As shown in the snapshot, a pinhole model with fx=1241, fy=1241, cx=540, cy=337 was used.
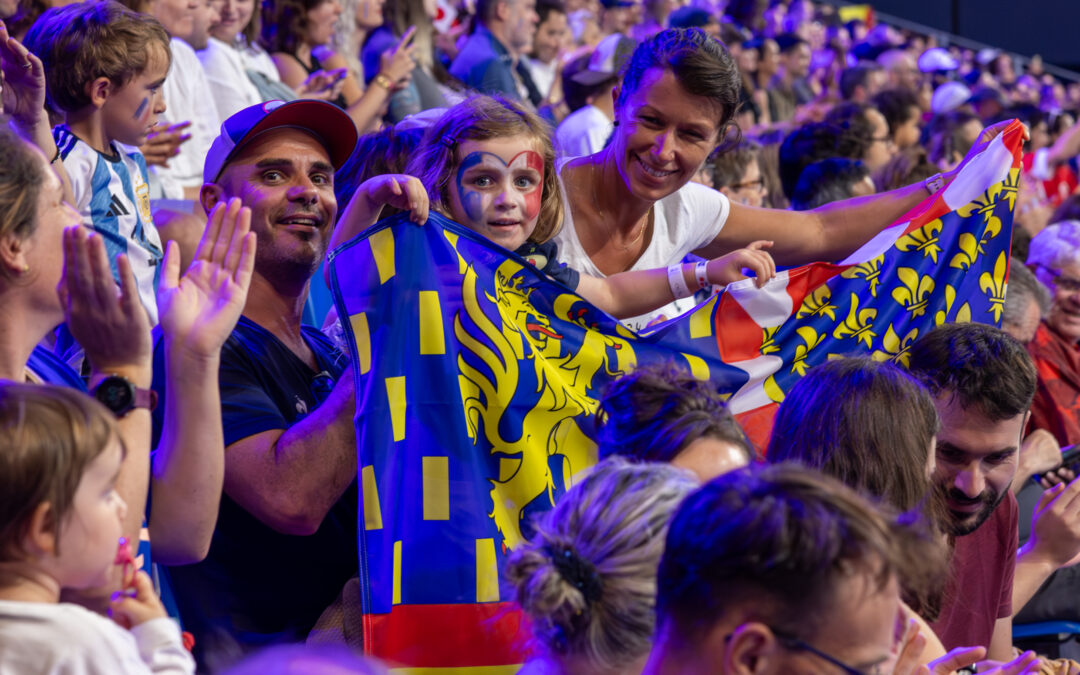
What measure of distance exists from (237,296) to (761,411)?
1.43 meters

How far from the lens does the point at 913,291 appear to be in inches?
130

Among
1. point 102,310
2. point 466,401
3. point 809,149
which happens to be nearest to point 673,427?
point 466,401

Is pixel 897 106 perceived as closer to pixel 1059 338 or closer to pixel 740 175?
pixel 740 175

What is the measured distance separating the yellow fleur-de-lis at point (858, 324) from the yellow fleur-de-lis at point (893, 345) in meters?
0.04

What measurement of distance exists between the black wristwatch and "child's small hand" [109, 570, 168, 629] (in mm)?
294

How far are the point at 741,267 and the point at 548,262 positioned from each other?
0.49m

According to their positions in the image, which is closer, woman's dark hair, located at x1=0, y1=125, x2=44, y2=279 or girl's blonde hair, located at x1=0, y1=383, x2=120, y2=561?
girl's blonde hair, located at x1=0, y1=383, x2=120, y2=561

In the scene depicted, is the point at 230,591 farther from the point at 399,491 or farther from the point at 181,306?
the point at 181,306

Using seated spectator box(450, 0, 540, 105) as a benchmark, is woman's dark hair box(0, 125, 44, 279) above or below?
above

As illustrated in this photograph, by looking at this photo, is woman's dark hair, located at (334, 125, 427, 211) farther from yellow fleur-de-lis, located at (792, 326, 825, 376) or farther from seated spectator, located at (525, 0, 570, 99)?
seated spectator, located at (525, 0, 570, 99)

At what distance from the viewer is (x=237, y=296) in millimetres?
2125

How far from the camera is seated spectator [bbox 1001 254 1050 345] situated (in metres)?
4.21

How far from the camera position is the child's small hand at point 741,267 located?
307 centimetres

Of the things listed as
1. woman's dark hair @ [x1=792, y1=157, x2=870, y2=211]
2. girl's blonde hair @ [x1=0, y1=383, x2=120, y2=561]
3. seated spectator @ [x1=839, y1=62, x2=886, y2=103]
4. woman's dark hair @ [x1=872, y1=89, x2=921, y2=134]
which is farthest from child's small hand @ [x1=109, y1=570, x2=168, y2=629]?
seated spectator @ [x1=839, y1=62, x2=886, y2=103]
